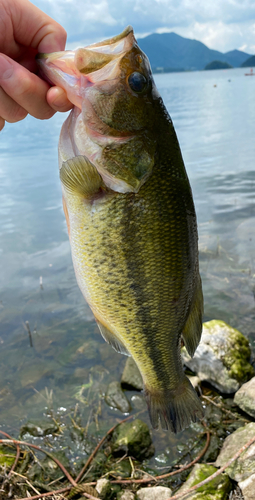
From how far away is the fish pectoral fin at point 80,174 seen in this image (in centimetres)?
180

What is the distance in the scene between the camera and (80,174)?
1.80 metres

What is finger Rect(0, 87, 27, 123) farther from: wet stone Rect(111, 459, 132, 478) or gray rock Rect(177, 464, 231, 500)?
wet stone Rect(111, 459, 132, 478)

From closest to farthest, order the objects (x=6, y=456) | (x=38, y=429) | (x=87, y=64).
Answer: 1. (x=87, y=64)
2. (x=6, y=456)
3. (x=38, y=429)

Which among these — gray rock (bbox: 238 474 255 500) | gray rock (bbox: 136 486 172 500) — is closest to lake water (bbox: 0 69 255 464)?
gray rock (bbox: 136 486 172 500)

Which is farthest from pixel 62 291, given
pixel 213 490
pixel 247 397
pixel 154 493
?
pixel 213 490

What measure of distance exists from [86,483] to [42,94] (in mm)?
3980

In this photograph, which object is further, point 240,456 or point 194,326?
point 240,456

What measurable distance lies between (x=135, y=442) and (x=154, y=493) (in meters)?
0.81

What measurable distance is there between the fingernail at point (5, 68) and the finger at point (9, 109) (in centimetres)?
21

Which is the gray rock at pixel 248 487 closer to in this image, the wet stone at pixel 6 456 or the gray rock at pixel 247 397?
the gray rock at pixel 247 397

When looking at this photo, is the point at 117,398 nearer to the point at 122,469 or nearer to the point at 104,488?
the point at 122,469

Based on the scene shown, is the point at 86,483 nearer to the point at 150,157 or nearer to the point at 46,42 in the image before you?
the point at 150,157

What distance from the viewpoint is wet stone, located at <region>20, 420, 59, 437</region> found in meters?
5.11

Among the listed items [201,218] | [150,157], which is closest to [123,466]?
[150,157]
